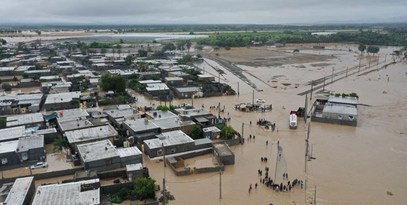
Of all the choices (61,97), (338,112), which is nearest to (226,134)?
(338,112)

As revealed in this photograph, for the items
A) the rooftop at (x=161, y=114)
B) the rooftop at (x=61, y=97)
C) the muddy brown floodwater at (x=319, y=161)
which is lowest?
the muddy brown floodwater at (x=319, y=161)

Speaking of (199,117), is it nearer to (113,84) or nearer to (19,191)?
(113,84)

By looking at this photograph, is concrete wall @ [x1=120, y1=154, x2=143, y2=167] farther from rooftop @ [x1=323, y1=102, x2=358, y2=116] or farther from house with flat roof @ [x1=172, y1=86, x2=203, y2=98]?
house with flat roof @ [x1=172, y1=86, x2=203, y2=98]

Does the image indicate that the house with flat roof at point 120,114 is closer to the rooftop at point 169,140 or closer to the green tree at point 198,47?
the rooftop at point 169,140

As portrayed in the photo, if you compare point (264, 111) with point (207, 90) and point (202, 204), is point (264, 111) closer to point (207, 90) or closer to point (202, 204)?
point (207, 90)

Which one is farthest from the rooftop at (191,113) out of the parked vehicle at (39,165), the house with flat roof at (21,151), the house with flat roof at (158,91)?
the parked vehicle at (39,165)

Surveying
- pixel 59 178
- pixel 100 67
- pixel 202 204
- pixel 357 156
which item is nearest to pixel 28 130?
pixel 59 178
